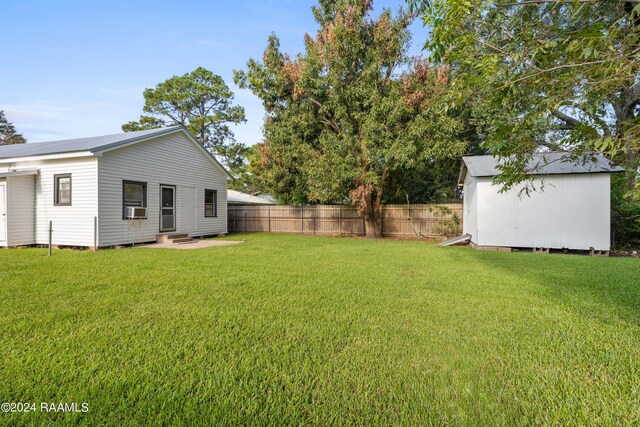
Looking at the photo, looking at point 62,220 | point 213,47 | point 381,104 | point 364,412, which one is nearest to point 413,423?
point 364,412

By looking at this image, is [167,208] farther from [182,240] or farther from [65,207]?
[65,207]

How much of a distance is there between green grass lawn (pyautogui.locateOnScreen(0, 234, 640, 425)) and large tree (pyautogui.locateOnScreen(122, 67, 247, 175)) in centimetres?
2399

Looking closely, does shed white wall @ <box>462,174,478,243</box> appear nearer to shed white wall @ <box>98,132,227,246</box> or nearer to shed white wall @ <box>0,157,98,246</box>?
shed white wall @ <box>98,132,227,246</box>

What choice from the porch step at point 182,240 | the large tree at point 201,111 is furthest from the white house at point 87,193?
the large tree at point 201,111

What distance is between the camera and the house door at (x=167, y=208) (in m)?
11.6

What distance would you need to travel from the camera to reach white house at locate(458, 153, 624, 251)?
9.23m

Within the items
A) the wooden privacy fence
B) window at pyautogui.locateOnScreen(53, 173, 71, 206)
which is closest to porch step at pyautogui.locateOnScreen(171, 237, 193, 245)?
window at pyautogui.locateOnScreen(53, 173, 71, 206)

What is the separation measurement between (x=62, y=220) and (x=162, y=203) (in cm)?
298

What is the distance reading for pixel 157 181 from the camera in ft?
37.1

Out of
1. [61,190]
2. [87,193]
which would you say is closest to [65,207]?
[61,190]

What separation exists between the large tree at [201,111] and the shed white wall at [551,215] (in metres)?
22.5

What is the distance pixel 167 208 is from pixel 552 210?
13.5 meters

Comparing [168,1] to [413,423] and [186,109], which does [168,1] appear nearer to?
[413,423]

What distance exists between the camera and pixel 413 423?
174cm
